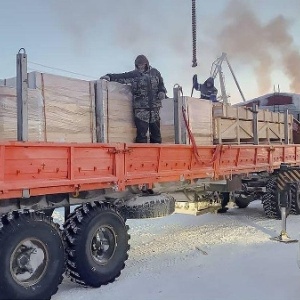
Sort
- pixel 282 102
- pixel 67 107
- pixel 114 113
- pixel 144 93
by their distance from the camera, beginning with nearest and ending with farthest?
pixel 67 107 → pixel 114 113 → pixel 144 93 → pixel 282 102

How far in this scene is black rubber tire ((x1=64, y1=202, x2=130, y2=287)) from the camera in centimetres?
461

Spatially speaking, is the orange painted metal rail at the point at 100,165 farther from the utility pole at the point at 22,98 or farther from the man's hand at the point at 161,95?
the man's hand at the point at 161,95

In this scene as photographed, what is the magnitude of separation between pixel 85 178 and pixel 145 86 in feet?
5.54

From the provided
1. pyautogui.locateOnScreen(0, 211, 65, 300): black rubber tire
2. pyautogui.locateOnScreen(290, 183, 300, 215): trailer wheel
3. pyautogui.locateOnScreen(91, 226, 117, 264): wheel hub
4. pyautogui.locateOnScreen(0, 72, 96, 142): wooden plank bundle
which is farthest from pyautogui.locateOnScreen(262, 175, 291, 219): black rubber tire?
pyautogui.locateOnScreen(0, 211, 65, 300): black rubber tire

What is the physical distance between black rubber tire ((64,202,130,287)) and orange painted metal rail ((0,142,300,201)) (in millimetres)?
316

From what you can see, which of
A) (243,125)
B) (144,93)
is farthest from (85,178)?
(243,125)

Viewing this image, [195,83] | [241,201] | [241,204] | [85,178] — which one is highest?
[195,83]

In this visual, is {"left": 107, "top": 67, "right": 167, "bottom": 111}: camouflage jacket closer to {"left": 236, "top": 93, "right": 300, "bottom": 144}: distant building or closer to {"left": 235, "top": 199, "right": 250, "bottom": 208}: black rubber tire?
{"left": 235, "top": 199, "right": 250, "bottom": 208}: black rubber tire

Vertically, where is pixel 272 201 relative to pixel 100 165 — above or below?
below

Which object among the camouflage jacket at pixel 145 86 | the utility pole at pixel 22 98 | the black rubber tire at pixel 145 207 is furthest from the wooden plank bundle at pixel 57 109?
the black rubber tire at pixel 145 207

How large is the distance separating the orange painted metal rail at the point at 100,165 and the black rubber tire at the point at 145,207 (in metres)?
0.29

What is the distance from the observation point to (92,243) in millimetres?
4848

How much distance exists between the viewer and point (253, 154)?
7812 millimetres

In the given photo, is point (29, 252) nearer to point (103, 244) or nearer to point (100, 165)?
point (103, 244)
